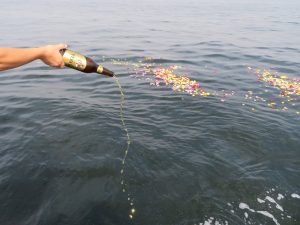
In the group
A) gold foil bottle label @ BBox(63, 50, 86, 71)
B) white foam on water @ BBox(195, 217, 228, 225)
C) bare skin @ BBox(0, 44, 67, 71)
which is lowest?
white foam on water @ BBox(195, 217, 228, 225)

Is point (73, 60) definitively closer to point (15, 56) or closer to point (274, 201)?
point (15, 56)

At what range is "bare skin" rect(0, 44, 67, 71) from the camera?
14.7 feet

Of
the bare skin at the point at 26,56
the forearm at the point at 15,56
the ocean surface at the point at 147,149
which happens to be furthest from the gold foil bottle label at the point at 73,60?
the ocean surface at the point at 147,149

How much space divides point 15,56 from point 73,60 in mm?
1430

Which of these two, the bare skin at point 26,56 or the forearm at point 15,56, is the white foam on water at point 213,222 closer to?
the bare skin at point 26,56

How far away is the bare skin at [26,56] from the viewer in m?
4.48

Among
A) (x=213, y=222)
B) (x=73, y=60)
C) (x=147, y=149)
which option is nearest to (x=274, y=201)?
(x=213, y=222)

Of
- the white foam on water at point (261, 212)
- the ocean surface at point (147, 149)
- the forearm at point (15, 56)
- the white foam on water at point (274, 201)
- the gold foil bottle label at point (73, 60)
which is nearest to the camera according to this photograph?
the forearm at point (15, 56)

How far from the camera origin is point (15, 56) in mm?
4574

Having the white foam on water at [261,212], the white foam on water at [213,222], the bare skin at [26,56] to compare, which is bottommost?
the white foam on water at [213,222]

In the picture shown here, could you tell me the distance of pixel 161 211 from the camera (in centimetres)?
698

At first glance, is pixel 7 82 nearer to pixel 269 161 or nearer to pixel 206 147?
pixel 206 147

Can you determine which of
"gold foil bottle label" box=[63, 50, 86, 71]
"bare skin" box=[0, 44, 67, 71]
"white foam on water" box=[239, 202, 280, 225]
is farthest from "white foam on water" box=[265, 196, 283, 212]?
"bare skin" box=[0, 44, 67, 71]

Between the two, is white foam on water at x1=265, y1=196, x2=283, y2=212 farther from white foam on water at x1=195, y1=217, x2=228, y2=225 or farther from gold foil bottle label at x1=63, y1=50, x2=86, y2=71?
gold foil bottle label at x1=63, y1=50, x2=86, y2=71
